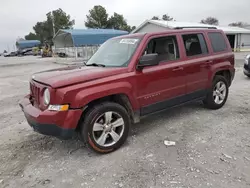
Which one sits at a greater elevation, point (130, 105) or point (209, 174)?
point (130, 105)

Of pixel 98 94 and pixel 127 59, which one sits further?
pixel 127 59

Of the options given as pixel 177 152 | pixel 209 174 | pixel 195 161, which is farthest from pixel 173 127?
pixel 209 174

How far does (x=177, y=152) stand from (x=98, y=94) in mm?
1494

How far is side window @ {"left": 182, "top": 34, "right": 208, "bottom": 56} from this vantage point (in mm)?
4545

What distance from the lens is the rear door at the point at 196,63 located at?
4.51 meters

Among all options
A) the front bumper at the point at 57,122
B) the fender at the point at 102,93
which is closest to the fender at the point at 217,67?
the fender at the point at 102,93

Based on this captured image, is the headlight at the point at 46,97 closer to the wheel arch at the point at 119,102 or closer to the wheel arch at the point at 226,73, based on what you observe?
the wheel arch at the point at 119,102

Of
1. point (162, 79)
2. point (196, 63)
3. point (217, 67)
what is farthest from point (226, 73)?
point (162, 79)

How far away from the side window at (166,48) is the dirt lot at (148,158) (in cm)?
134

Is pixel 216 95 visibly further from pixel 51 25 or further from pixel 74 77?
pixel 51 25

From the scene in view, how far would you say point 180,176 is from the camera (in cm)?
290

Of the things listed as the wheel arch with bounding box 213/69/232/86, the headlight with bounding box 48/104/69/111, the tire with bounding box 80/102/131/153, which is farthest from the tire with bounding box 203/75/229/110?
the headlight with bounding box 48/104/69/111

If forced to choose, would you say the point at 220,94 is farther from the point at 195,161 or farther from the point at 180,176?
the point at 180,176

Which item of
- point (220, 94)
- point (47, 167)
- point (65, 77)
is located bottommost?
point (47, 167)
